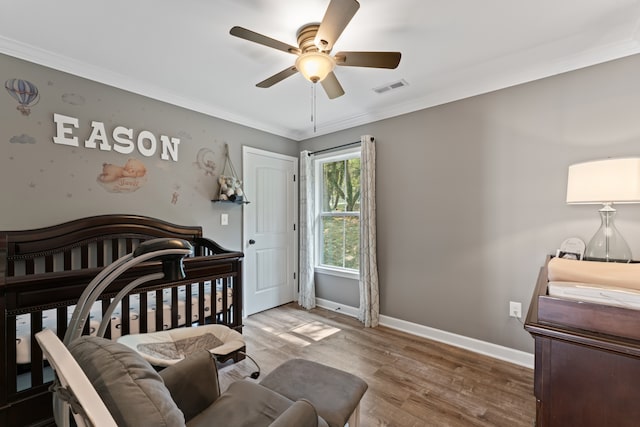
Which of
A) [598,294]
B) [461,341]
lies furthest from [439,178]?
[598,294]

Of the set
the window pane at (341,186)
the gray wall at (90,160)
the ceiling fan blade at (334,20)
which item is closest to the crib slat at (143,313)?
the gray wall at (90,160)

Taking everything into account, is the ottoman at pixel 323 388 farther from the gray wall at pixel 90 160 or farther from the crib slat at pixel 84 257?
the gray wall at pixel 90 160

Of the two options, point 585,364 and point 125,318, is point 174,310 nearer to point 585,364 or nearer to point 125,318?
point 125,318

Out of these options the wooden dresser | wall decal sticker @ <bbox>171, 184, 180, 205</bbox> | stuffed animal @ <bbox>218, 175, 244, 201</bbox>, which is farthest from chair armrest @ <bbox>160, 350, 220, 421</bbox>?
stuffed animal @ <bbox>218, 175, 244, 201</bbox>

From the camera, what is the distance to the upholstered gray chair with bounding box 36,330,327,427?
620 mm

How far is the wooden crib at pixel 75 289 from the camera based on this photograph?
1.31 metres

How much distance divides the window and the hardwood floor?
751 mm

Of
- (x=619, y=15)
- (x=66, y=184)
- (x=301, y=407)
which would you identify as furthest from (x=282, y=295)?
(x=619, y=15)

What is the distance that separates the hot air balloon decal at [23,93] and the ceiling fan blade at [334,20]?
2146 mm

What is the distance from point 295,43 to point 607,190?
212cm

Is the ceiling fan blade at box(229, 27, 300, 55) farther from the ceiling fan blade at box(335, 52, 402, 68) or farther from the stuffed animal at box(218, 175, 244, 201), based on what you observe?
the stuffed animal at box(218, 175, 244, 201)

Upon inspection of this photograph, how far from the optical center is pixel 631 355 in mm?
789

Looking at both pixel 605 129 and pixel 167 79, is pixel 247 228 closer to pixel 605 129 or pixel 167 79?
pixel 167 79

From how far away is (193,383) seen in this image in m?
1.24
